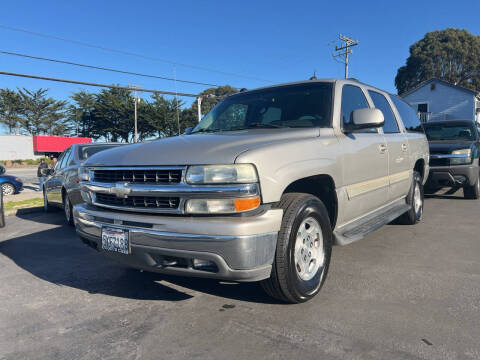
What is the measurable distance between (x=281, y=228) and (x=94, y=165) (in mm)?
1705

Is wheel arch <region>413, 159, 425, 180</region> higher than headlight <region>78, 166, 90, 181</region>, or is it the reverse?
headlight <region>78, 166, 90, 181</region>

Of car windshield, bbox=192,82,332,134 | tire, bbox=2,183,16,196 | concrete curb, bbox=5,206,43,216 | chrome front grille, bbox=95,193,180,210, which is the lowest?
concrete curb, bbox=5,206,43,216

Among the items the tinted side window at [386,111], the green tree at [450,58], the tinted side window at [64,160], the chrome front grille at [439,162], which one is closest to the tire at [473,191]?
the chrome front grille at [439,162]

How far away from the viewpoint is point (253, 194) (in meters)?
2.41

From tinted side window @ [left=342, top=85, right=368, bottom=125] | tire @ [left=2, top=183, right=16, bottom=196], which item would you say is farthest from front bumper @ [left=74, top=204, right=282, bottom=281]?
tire @ [left=2, top=183, right=16, bottom=196]

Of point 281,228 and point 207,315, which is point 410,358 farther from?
point 207,315

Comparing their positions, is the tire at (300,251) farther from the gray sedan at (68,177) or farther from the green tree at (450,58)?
the green tree at (450,58)

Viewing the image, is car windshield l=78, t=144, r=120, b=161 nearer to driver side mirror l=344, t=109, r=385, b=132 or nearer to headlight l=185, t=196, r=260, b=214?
headlight l=185, t=196, r=260, b=214

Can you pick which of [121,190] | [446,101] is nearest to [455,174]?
[121,190]

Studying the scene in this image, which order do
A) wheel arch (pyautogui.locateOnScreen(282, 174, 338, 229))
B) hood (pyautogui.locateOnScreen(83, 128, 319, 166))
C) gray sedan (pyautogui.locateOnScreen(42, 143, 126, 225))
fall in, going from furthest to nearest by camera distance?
gray sedan (pyautogui.locateOnScreen(42, 143, 126, 225))
wheel arch (pyautogui.locateOnScreen(282, 174, 338, 229))
hood (pyautogui.locateOnScreen(83, 128, 319, 166))

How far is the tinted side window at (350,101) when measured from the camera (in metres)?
3.75

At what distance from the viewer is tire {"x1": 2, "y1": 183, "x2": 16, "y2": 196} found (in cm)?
1345

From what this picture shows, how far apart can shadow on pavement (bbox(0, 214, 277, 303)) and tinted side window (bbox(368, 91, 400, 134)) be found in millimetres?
2770

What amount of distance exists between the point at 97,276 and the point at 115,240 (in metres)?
1.26
